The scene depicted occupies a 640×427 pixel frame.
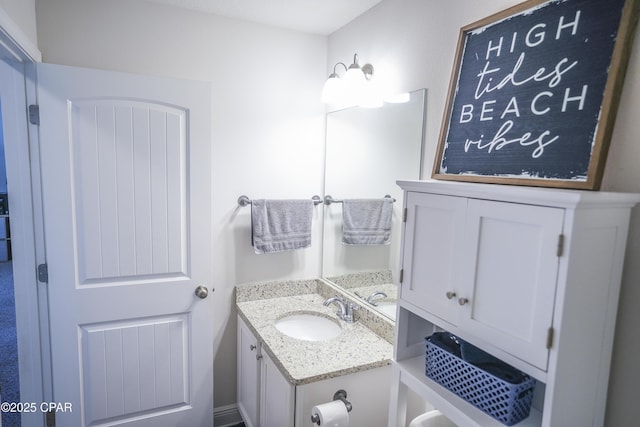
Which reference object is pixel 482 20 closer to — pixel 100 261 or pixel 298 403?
pixel 298 403

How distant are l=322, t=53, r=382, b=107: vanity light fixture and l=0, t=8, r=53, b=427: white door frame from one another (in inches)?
52.0

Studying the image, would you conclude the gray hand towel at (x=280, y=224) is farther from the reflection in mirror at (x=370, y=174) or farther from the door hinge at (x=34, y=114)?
the door hinge at (x=34, y=114)

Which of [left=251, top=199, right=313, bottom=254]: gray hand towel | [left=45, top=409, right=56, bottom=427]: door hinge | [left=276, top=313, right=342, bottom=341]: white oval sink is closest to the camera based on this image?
[left=45, top=409, right=56, bottom=427]: door hinge

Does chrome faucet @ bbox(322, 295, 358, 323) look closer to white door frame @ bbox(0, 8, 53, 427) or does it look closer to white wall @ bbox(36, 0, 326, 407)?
white wall @ bbox(36, 0, 326, 407)

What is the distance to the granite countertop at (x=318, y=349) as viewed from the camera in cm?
146

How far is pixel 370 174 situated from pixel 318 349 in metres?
0.89

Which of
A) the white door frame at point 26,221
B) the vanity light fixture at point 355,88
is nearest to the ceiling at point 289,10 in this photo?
the vanity light fixture at point 355,88

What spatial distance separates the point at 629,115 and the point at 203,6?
6.09 feet

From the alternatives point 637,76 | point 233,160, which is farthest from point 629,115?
point 233,160

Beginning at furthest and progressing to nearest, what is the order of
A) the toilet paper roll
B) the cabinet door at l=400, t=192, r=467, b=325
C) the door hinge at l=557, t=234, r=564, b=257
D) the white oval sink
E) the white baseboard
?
the white baseboard
the white oval sink
the toilet paper roll
the cabinet door at l=400, t=192, r=467, b=325
the door hinge at l=557, t=234, r=564, b=257

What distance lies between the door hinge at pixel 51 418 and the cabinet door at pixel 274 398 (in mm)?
971

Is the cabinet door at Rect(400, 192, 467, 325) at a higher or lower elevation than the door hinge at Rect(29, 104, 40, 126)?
lower

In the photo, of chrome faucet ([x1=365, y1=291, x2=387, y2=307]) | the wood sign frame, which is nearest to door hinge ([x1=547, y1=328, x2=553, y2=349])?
the wood sign frame

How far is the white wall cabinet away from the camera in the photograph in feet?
2.64
